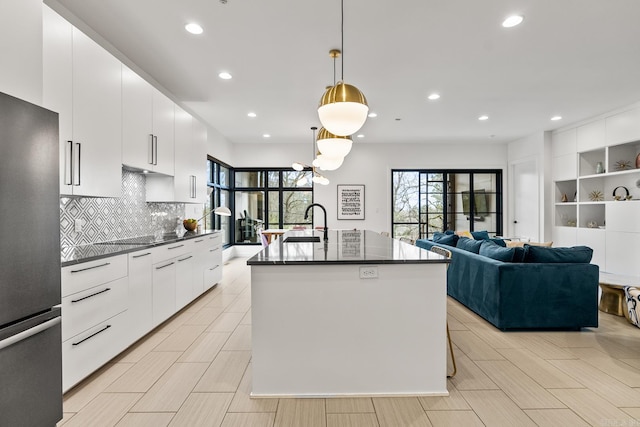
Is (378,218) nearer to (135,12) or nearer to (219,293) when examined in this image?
(219,293)

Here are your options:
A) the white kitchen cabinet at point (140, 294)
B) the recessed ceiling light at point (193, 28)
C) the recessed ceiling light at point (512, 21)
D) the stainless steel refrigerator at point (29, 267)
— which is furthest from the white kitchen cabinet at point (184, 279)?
the recessed ceiling light at point (512, 21)

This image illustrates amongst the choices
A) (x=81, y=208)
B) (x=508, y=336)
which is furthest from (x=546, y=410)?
(x=81, y=208)

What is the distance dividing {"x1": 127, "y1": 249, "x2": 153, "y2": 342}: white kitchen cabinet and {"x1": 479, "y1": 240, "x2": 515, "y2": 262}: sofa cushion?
343cm

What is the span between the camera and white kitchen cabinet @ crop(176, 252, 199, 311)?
3750 mm

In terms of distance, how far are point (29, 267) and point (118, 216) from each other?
7.55 feet

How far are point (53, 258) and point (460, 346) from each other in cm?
296

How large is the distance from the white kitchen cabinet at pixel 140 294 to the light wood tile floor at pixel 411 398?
0.17 m

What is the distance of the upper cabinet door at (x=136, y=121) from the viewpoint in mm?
3082

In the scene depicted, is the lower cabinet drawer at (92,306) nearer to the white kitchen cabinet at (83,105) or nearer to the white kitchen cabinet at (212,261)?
the white kitchen cabinet at (83,105)

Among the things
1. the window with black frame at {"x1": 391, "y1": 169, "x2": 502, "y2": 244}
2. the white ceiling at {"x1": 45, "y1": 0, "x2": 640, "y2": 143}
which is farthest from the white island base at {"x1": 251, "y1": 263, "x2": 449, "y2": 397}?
the window with black frame at {"x1": 391, "y1": 169, "x2": 502, "y2": 244}

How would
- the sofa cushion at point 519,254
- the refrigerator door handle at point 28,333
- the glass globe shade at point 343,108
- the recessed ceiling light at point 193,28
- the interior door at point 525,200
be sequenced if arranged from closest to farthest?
the refrigerator door handle at point 28,333
the glass globe shade at point 343,108
the recessed ceiling light at point 193,28
the sofa cushion at point 519,254
the interior door at point 525,200

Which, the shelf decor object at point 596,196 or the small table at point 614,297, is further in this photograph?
the shelf decor object at point 596,196

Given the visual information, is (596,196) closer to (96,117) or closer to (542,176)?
(542,176)

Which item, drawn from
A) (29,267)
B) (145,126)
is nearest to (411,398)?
(29,267)
